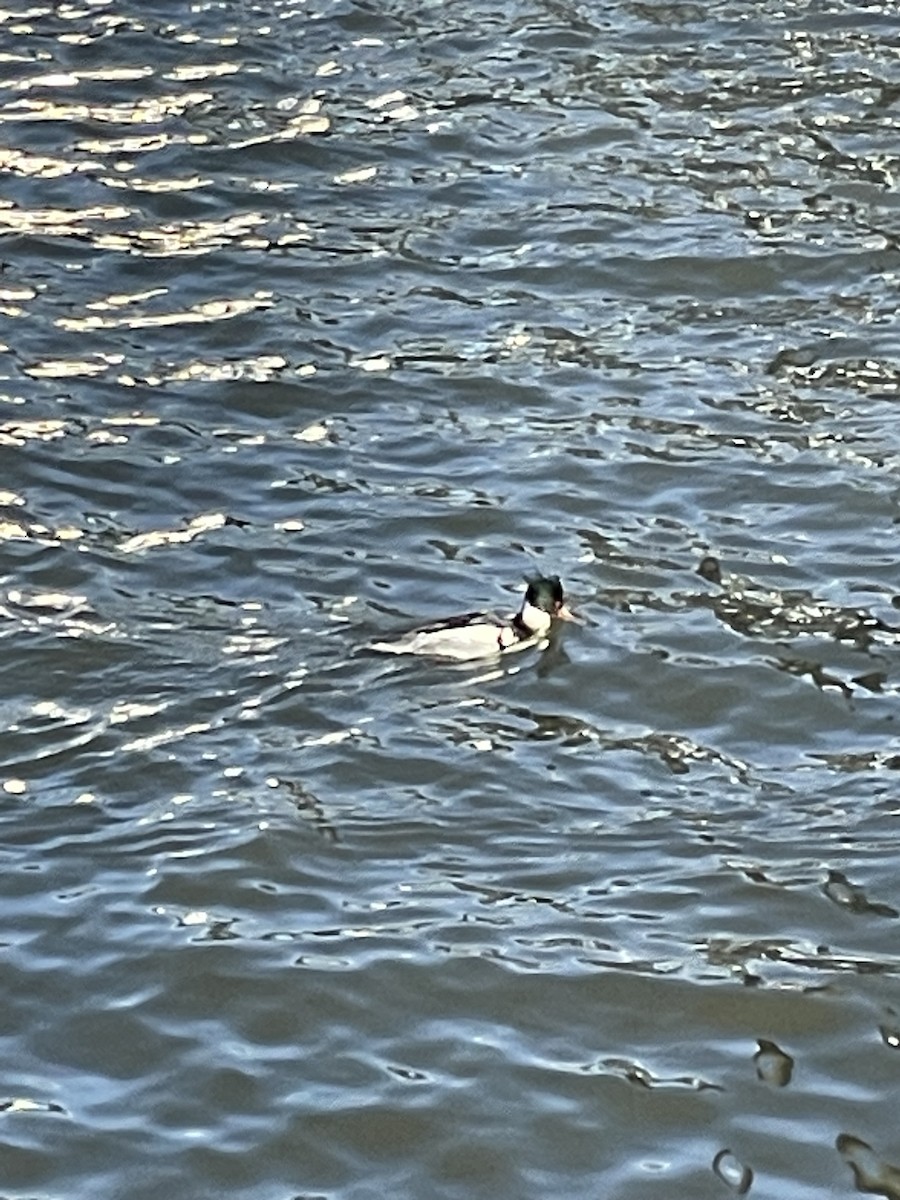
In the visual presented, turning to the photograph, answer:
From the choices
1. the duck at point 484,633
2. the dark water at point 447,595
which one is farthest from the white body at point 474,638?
the dark water at point 447,595

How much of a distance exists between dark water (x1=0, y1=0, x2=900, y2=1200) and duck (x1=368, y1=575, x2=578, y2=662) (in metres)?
0.12

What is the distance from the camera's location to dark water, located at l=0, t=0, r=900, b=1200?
7.43 metres

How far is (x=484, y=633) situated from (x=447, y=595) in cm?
79

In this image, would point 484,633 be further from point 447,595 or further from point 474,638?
point 447,595

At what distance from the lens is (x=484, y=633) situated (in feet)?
33.0

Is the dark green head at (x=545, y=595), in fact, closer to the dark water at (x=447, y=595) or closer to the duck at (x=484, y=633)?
the duck at (x=484, y=633)

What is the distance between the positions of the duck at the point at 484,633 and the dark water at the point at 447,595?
116 mm

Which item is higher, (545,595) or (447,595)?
(545,595)

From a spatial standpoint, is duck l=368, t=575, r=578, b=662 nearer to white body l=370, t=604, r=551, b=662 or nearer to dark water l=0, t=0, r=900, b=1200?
white body l=370, t=604, r=551, b=662

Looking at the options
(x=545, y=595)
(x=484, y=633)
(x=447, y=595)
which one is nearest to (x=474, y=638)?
(x=484, y=633)

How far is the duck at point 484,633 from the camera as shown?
10031 mm

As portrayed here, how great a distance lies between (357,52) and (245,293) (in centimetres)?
417

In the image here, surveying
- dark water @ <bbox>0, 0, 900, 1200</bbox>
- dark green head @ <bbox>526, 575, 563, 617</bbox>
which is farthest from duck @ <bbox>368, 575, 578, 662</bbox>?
dark water @ <bbox>0, 0, 900, 1200</bbox>

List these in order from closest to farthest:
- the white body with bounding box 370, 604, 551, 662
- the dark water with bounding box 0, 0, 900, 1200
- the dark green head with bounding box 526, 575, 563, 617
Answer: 1. the dark water with bounding box 0, 0, 900, 1200
2. the white body with bounding box 370, 604, 551, 662
3. the dark green head with bounding box 526, 575, 563, 617
